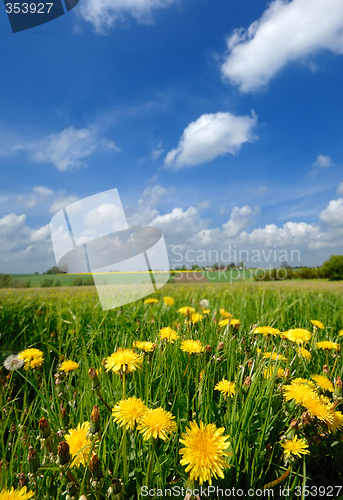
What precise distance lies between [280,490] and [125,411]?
65cm


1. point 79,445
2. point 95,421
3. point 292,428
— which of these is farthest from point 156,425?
point 292,428

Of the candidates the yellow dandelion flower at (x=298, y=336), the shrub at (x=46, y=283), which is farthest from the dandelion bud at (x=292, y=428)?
the shrub at (x=46, y=283)

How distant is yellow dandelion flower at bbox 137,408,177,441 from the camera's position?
1031 millimetres

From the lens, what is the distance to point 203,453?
3.09 feet

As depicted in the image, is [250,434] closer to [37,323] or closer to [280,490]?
[280,490]

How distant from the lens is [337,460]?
1.26 m

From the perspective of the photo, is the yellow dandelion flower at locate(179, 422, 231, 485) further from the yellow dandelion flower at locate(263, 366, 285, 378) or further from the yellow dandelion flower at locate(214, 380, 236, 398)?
the yellow dandelion flower at locate(263, 366, 285, 378)

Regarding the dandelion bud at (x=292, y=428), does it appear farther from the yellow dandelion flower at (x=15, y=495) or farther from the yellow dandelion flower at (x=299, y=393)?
the yellow dandelion flower at (x=15, y=495)

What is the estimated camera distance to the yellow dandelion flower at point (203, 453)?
2.97 feet

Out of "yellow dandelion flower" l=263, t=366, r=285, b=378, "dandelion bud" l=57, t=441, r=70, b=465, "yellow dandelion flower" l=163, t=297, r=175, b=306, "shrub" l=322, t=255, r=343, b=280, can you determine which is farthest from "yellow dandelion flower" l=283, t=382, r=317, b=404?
"shrub" l=322, t=255, r=343, b=280

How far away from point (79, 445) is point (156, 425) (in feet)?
1.08

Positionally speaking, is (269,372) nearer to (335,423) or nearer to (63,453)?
(335,423)

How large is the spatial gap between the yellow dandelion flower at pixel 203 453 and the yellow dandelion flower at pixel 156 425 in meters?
0.10

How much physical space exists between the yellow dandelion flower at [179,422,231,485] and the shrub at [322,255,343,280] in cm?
2055
